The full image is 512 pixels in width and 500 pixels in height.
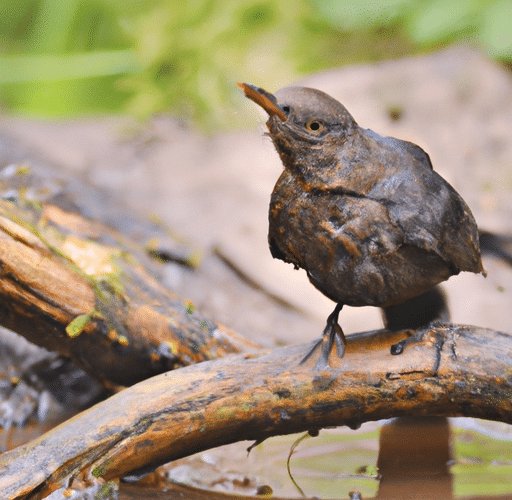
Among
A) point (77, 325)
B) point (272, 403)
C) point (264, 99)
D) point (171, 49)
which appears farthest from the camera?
point (171, 49)

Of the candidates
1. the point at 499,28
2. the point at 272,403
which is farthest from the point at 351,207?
the point at 499,28

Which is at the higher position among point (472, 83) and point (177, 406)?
point (472, 83)

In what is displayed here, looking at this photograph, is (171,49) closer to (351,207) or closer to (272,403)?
(351,207)

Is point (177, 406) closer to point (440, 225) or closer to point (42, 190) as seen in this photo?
point (440, 225)

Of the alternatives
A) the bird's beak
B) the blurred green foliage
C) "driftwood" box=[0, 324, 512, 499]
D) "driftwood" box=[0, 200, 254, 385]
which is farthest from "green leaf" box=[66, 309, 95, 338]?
the blurred green foliage

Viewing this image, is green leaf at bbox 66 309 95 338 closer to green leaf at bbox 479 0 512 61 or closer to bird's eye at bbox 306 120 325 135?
bird's eye at bbox 306 120 325 135

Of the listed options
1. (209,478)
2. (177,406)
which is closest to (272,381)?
(177,406)
